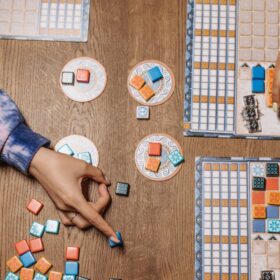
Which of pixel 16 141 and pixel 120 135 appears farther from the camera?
pixel 120 135

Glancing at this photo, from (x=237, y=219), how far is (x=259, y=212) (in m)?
0.07

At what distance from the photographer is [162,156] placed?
1.39 metres

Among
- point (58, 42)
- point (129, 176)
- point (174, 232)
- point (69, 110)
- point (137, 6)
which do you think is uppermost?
point (137, 6)

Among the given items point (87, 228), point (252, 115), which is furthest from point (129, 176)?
point (252, 115)

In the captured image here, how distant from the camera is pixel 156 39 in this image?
145 centimetres

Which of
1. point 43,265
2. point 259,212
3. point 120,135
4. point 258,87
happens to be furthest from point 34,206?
point 258,87

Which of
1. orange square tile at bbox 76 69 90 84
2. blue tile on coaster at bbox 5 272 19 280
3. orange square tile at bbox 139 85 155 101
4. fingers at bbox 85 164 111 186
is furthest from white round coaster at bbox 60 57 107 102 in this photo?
blue tile on coaster at bbox 5 272 19 280

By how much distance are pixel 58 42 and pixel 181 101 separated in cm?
43

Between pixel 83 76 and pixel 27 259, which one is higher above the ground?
pixel 83 76

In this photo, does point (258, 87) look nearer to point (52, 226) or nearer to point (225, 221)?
point (225, 221)

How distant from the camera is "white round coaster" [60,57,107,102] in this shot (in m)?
1.41

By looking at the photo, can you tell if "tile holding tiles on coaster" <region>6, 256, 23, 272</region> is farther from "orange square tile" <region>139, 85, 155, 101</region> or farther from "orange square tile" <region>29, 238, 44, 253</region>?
"orange square tile" <region>139, 85, 155, 101</region>

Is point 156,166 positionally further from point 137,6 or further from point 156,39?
point 137,6

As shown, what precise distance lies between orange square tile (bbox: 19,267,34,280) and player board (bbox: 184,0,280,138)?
628 mm
